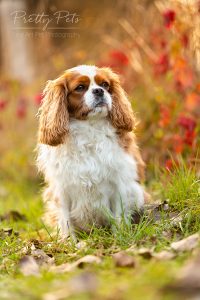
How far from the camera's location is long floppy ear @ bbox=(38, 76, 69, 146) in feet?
13.9

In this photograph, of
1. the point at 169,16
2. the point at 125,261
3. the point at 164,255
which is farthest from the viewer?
the point at 169,16

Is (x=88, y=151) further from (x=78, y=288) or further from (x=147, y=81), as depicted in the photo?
(x=147, y=81)

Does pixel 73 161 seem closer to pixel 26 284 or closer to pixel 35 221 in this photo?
pixel 35 221

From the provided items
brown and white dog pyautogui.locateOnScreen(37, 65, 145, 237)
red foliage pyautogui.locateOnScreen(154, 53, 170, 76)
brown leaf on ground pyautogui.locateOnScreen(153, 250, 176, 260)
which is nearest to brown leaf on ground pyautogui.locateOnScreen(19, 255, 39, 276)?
brown leaf on ground pyautogui.locateOnScreen(153, 250, 176, 260)

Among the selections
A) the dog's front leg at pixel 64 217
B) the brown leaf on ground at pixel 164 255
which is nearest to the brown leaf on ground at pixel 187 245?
the brown leaf on ground at pixel 164 255

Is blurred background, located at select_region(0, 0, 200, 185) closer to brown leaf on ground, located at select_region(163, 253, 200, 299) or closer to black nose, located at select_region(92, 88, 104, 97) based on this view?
black nose, located at select_region(92, 88, 104, 97)

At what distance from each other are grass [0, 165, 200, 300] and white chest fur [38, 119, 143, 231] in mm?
338

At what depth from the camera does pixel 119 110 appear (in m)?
4.43

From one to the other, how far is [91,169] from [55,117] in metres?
0.45

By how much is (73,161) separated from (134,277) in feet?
6.02

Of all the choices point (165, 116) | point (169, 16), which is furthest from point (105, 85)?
point (165, 116)

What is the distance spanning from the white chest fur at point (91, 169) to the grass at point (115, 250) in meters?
0.34

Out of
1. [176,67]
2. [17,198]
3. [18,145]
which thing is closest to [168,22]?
[176,67]

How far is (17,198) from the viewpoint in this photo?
6770 millimetres
